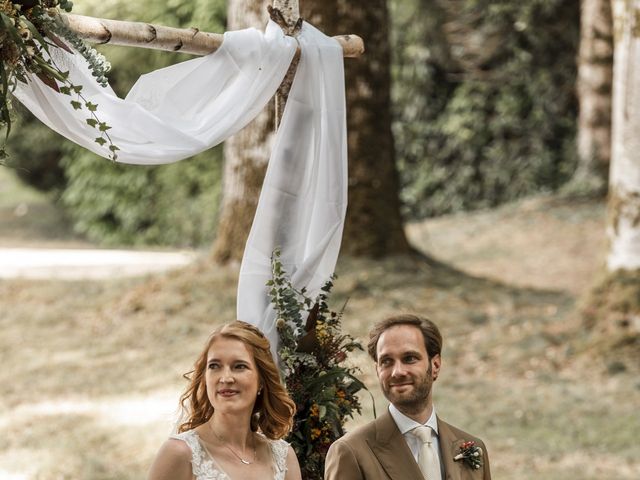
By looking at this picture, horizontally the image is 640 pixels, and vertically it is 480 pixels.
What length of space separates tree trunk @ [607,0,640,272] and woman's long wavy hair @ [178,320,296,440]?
5501 millimetres

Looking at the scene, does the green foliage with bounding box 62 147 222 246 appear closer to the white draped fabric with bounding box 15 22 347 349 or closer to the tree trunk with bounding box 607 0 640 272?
the tree trunk with bounding box 607 0 640 272

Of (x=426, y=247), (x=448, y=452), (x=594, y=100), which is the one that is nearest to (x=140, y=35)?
(x=448, y=452)

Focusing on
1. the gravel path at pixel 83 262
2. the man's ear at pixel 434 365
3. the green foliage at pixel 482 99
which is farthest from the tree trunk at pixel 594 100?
the man's ear at pixel 434 365

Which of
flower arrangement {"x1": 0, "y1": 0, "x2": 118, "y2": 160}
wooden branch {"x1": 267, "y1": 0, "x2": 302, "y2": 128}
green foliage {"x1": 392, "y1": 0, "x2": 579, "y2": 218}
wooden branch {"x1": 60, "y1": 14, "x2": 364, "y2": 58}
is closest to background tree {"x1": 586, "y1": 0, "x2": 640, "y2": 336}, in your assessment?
wooden branch {"x1": 267, "y1": 0, "x2": 302, "y2": 128}

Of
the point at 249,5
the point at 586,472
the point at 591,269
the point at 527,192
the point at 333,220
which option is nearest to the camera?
the point at 333,220

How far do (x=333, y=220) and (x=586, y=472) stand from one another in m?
3.00

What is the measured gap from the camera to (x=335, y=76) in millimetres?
4262

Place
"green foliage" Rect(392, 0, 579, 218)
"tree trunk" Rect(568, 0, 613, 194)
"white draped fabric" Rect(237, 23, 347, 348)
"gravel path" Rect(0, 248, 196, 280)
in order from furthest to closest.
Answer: "green foliage" Rect(392, 0, 579, 218) < "tree trunk" Rect(568, 0, 613, 194) < "gravel path" Rect(0, 248, 196, 280) < "white draped fabric" Rect(237, 23, 347, 348)

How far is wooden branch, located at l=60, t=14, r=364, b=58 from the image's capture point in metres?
3.68

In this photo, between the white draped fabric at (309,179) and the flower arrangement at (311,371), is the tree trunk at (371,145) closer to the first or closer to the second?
the white draped fabric at (309,179)

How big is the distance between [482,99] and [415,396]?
12.8m

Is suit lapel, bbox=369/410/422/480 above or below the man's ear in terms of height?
below

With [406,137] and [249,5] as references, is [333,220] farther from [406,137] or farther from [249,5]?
[406,137]

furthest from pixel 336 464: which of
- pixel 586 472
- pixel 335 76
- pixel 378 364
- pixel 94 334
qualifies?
pixel 94 334
